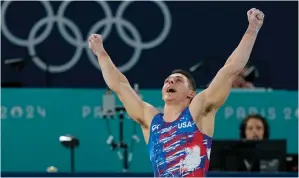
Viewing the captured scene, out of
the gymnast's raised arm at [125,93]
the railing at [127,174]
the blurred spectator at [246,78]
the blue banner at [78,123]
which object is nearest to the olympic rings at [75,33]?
the blurred spectator at [246,78]

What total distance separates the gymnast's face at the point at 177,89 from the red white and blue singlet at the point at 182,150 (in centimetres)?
19

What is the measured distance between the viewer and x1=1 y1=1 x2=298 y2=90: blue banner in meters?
16.6

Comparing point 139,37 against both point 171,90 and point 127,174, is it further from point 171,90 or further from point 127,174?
point 171,90

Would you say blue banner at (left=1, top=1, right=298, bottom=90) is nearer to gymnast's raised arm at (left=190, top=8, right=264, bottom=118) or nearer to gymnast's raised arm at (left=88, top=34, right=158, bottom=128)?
gymnast's raised arm at (left=88, top=34, right=158, bottom=128)

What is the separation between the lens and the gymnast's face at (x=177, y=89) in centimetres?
870

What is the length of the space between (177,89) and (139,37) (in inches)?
321

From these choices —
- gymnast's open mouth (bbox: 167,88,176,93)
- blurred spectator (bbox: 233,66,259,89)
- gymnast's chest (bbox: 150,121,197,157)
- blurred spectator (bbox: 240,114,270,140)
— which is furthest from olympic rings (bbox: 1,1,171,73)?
gymnast's chest (bbox: 150,121,197,157)

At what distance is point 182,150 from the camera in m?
8.54

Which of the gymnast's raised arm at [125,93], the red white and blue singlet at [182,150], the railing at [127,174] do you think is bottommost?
the railing at [127,174]

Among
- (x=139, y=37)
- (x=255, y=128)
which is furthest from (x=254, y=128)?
(x=139, y=37)

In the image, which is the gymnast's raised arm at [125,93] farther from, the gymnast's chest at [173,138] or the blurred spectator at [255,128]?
the blurred spectator at [255,128]

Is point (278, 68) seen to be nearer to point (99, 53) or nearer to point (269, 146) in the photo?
point (269, 146)

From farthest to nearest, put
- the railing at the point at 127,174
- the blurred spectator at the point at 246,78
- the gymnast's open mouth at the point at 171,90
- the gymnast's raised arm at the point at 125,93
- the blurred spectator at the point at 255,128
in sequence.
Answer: the blurred spectator at the point at 246,78
the blurred spectator at the point at 255,128
the railing at the point at 127,174
the gymnast's raised arm at the point at 125,93
the gymnast's open mouth at the point at 171,90

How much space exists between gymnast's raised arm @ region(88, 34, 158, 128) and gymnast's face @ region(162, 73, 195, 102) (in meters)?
0.25
